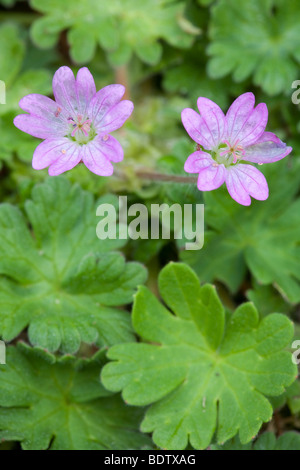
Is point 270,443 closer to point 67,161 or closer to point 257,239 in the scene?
point 257,239

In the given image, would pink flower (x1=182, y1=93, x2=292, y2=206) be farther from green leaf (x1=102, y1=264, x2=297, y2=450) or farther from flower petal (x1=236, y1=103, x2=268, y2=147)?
green leaf (x1=102, y1=264, x2=297, y2=450)

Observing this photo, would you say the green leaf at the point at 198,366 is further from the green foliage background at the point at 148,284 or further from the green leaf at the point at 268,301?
the green leaf at the point at 268,301

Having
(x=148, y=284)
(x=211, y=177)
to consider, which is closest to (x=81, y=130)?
(x=211, y=177)

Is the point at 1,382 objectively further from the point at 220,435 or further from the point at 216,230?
the point at 216,230

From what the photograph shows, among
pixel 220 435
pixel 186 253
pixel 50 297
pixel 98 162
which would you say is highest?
pixel 98 162

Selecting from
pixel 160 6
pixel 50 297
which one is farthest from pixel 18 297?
pixel 160 6

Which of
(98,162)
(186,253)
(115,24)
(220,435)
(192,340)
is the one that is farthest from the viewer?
(115,24)

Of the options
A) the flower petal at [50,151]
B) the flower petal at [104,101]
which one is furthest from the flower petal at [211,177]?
the flower petal at [50,151]

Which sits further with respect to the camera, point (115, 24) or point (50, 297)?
point (115, 24)
